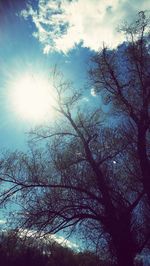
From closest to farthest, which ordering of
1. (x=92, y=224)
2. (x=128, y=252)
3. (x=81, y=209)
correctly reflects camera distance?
(x=128, y=252), (x=81, y=209), (x=92, y=224)

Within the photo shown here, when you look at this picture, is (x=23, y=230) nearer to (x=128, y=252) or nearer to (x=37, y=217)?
(x=37, y=217)

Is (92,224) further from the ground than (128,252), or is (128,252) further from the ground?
(92,224)

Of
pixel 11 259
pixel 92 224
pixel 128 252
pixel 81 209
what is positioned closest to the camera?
pixel 128 252

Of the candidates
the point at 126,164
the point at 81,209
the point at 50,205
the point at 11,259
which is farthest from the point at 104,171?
the point at 11,259

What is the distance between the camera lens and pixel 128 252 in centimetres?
1402

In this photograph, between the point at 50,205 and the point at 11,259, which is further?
the point at 11,259

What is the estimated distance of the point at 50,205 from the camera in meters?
14.7

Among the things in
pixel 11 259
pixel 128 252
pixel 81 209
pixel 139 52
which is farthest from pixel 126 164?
pixel 11 259

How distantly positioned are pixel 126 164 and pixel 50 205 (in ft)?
15.4

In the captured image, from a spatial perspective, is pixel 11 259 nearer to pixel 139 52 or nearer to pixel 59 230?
pixel 59 230

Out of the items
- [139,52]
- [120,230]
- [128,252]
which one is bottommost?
[128,252]

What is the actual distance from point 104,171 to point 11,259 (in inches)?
765

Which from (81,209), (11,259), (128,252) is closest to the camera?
(128,252)

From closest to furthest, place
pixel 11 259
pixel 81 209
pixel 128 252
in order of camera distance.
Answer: pixel 128 252 → pixel 81 209 → pixel 11 259
